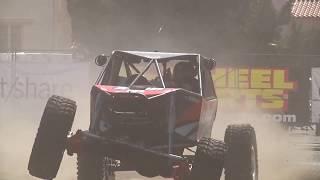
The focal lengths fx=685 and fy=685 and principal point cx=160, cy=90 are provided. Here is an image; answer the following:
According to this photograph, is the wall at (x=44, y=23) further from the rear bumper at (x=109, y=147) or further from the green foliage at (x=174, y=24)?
the rear bumper at (x=109, y=147)

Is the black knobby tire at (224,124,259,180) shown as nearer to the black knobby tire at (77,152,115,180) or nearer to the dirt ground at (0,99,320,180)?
the black knobby tire at (77,152,115,180)

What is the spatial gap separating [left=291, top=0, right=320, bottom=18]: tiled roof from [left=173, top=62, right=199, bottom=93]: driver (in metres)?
17.2

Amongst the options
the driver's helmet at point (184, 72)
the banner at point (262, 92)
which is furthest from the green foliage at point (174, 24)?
the driver's helmet at point (184, 72)

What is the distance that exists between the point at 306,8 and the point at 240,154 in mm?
18848

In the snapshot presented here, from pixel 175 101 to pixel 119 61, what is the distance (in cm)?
173

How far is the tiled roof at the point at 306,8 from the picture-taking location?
25748 mm

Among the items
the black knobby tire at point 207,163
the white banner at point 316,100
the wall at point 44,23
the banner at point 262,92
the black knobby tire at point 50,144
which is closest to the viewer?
the black knobby tire at point 207,163

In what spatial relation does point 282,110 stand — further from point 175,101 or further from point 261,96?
point 175,101

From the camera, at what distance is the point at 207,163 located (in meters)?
7.30

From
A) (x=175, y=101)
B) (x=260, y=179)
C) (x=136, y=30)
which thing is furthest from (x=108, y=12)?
(x=175, y=101)

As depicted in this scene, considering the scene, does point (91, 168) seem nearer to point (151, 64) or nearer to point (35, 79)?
point (151, 64)

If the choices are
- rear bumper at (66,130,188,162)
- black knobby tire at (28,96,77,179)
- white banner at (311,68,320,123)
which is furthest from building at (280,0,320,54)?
black knobby tire at (28,96,77,179)

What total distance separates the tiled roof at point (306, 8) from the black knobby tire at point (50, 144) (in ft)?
62.4

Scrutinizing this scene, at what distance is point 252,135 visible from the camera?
9.36m
